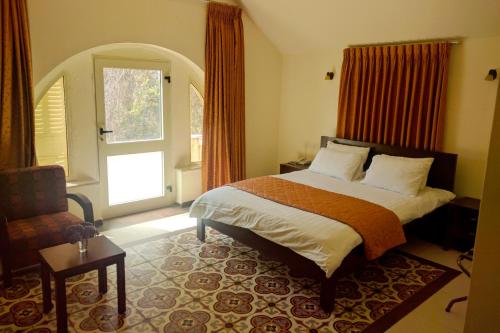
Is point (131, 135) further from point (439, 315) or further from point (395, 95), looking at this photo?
point (439, 315)

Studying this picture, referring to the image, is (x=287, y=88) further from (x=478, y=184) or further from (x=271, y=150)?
(x=478, y=184)

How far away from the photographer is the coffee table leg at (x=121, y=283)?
266 centimetres

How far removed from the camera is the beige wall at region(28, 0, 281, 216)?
3.71 m

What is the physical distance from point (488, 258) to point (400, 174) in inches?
99.6

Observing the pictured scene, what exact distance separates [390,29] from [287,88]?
1795mm

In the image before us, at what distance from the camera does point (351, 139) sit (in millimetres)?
4938

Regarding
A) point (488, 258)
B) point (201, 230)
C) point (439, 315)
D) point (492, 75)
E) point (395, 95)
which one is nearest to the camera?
Result: point (488, 258)

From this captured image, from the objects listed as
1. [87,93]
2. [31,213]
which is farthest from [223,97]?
[31,213]

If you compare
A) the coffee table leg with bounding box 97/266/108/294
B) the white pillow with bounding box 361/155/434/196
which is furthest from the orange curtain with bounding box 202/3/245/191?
the coffee table leg with bounding box 97/266/108/294

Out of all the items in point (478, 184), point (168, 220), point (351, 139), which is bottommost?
point (168, 220)

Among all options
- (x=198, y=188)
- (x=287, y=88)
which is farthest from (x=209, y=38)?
(x=198, y=188)

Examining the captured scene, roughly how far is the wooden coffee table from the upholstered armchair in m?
0.46

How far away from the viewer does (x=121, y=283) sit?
270 cm

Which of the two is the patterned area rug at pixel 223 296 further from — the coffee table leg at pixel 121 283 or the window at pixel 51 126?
the window at pixel 51 126
